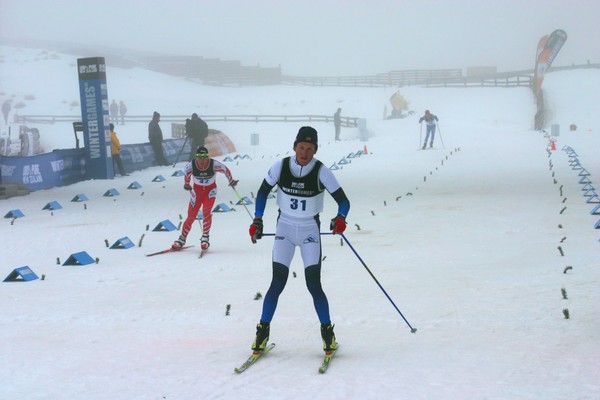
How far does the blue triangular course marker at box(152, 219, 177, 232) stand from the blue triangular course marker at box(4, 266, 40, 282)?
462cm

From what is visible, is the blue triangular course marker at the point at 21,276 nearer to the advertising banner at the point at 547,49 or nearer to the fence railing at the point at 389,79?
the advertising banner at the point at 547,49

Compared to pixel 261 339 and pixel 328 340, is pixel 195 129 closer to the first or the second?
pixel 261 339

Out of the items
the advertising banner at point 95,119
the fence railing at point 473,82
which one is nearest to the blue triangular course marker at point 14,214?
the advertising banner at point 95,119

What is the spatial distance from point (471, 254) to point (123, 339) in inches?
229

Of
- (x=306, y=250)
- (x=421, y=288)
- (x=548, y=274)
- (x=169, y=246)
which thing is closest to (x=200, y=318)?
(x=306, y=250)

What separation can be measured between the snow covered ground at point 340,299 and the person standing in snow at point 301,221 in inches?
18.2

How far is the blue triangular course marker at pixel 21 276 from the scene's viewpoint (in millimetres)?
10766

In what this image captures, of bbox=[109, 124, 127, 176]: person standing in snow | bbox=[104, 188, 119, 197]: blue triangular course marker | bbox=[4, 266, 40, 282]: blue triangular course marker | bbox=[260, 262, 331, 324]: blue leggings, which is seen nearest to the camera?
bbox=[260, 262, 331, 324]: blue leggings

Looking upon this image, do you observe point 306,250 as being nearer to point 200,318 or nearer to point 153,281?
point 200,318

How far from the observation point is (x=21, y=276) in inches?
427

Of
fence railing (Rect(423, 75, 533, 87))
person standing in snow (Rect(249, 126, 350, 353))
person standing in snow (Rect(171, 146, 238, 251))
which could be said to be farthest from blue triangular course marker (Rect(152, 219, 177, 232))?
fence railing (Rect(423, 75, 533, 87))

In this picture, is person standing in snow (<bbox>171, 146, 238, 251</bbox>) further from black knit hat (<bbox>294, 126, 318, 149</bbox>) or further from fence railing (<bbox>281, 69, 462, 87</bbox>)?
fence railing (<bbox>281, 69, 462, 87</bbox>)

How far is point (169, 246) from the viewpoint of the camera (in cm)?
1363

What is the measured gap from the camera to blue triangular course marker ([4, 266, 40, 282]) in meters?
10.8
